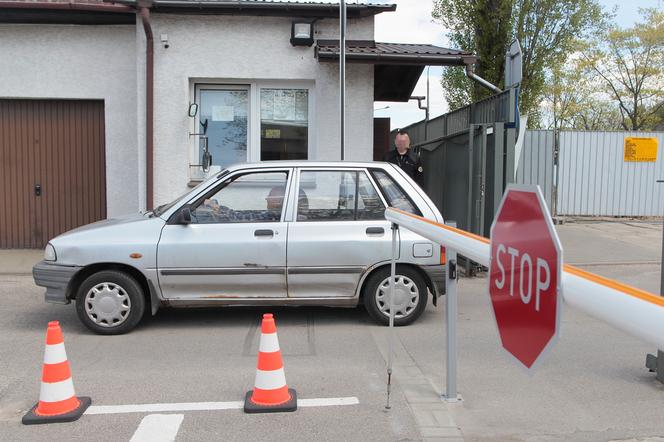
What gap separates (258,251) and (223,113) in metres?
4.86

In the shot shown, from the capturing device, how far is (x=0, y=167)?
10.6m

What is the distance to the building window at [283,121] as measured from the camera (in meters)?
10.2

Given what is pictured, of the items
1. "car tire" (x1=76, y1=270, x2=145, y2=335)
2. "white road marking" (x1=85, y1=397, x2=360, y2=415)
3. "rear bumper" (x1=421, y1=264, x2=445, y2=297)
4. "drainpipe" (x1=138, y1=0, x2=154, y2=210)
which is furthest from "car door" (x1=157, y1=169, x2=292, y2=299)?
"drainpipe" (x1=138, y1=0, x2=154, y2=210)

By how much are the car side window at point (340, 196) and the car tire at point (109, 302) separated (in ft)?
6.21

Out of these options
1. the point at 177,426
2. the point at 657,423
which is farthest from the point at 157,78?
the point at 657,423

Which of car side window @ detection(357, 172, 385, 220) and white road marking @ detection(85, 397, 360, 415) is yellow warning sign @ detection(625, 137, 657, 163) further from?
white road marking @ detection(85, 397, 360, 415)

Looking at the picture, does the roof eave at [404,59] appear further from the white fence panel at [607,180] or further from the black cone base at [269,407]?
the white fence panel at [607,180]

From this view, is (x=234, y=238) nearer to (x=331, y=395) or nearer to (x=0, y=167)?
(x=331, y=395)

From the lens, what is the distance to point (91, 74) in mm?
10266

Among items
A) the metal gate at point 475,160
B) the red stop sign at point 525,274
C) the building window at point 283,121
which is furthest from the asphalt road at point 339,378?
the building window at point 283,121

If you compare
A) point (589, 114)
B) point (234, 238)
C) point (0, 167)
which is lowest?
point (234, 238)

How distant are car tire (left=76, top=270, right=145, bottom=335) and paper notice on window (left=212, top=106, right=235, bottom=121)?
4826 millimetres

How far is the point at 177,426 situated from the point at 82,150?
801 cm

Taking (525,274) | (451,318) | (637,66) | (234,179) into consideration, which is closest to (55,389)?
(451,318)
